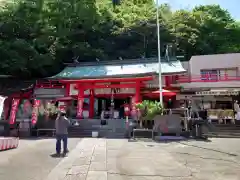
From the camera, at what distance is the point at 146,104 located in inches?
587

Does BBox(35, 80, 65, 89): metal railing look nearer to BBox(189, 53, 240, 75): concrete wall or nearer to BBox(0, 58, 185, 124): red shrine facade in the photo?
BBox(0, 58, 185, 124): red shrine facade

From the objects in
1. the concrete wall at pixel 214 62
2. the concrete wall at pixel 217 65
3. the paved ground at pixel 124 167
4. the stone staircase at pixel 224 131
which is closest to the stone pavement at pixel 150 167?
the paved ground at pixel 124 167

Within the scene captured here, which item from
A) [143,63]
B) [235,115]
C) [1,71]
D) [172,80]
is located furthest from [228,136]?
[1,71]

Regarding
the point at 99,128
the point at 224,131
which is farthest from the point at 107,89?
the point at 224,131

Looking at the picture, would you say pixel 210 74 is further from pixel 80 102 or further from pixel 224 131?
pixel 80 102

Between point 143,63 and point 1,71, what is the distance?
1468 centimetres

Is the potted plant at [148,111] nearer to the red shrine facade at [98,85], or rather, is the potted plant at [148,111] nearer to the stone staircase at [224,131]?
the stone staircase at [224,131]

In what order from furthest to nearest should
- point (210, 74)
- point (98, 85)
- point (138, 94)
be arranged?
point (210, 74) < point (98, 85) < point (138, 94)

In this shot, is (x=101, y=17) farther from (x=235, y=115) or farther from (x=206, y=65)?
(x=235, y=115)

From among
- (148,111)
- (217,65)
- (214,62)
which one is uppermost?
(214,62)

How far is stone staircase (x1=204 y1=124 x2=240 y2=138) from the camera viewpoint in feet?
51.1

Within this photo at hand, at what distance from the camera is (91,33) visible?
104 feet

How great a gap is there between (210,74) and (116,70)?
10435 mm

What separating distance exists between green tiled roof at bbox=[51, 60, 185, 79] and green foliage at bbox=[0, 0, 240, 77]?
4209mm
